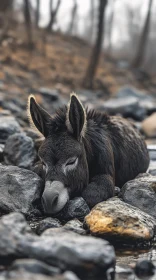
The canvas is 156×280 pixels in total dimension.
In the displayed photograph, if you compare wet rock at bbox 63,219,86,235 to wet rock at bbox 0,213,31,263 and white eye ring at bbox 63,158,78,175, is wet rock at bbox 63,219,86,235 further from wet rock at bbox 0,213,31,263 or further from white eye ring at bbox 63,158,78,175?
wet rock at bbox 0,213,31,263

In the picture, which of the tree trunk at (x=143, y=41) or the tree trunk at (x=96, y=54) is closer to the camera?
the tree trunk at (x=96, y=54)

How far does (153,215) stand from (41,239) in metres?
2.32

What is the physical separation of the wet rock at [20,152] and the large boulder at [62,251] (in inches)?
146

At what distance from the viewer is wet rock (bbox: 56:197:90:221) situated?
5.62 m

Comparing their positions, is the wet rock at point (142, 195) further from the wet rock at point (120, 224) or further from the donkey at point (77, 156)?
the wet rock at point (120, 224)

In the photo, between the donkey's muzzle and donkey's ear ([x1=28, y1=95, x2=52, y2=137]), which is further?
donkey's ear ([x1=28, y1=95, x2=52, y2=137])

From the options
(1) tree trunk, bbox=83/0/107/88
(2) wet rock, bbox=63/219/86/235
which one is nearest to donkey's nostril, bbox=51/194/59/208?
(2) wet rock, bbox=63/219/86/235

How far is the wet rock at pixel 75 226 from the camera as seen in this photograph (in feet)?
16.5

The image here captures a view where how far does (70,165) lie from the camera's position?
5.79m

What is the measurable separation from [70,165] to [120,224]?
112 cm

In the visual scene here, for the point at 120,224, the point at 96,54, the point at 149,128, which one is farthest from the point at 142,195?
the point at 96,54

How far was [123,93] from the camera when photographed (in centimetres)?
2183

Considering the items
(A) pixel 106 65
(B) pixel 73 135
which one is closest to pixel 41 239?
(B) pixel 73 135

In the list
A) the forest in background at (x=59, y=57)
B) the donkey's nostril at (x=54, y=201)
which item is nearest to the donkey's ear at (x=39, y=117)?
the donkey's nostril at (x=54, y=201)
